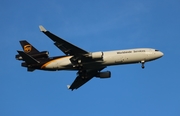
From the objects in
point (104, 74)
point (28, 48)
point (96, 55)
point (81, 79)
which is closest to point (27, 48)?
point (28, 48)

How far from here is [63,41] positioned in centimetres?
6844

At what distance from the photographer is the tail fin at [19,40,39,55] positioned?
7415cm

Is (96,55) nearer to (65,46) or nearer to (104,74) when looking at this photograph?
(65,46)

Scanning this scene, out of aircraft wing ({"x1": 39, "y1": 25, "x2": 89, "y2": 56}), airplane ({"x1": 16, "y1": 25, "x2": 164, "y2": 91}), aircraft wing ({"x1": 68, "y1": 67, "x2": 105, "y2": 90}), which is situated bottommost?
aircraft wing ({"x1": 68, "y1": 67, "x2": 105, "y2": 90})

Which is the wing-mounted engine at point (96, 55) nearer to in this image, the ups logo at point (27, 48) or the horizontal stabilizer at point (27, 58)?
the horizontal stabilizer at point (27, 58)

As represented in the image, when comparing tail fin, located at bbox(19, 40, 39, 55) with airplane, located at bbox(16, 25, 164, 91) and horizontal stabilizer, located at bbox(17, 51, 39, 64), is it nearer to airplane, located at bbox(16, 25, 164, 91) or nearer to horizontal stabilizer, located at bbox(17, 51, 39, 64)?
airplane, located at bbox(16, 25, 164, 91)

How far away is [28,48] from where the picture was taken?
74688mm

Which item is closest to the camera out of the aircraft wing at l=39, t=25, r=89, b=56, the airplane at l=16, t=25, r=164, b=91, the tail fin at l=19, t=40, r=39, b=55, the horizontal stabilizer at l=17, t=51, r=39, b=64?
the aircraft wing at l=39, t=25, r=89, b=56

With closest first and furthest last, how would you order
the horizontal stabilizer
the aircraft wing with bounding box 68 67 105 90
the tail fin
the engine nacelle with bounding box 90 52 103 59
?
the horizontal stabilizer < the engine nacelle with bounding box 90 52 103 59 < the tail fin < the aircraft wing with bounding box 68 67 105 90

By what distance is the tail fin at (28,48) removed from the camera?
74.2 metres

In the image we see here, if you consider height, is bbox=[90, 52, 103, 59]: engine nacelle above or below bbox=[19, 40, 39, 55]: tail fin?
below

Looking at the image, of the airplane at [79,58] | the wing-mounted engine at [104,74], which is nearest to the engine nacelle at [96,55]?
the airplane at [79,58]

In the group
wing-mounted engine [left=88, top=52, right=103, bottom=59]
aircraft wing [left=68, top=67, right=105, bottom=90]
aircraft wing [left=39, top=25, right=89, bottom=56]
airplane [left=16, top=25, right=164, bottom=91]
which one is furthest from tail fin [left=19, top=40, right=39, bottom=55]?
wing-mounted engine [left=88, top=52, right=103, bottom=59]

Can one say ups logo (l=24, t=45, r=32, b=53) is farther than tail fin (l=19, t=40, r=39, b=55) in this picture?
Yes
